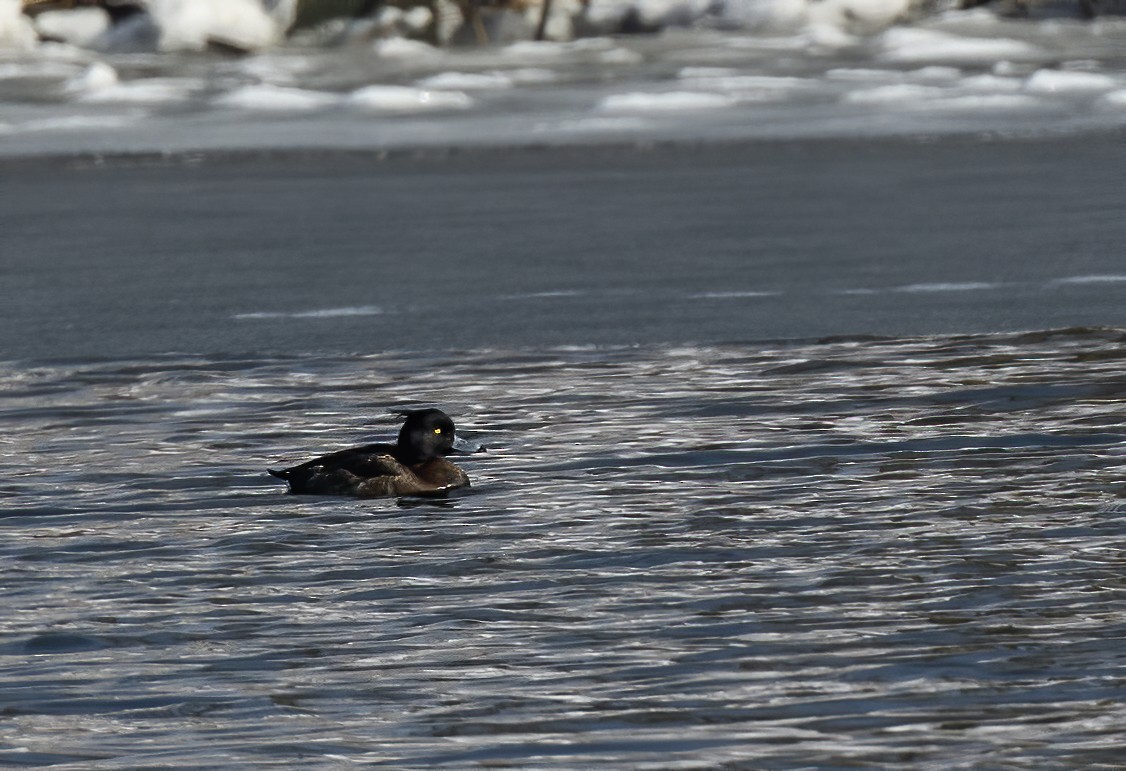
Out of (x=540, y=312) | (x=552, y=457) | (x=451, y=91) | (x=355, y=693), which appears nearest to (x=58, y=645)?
(x=355, y=693)

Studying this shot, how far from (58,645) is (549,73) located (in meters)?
14.2

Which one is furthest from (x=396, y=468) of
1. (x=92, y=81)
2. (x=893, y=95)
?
(x=92, y=81)

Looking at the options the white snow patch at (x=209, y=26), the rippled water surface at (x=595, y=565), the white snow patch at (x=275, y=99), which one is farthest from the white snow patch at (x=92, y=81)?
the rippled water surface at (x=595, y=565)

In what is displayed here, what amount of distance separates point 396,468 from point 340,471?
209 mm

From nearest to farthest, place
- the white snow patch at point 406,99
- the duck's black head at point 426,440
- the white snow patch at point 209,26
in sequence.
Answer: the duck's black head at point 426,440
the white snow patch at point 406,99
the white snow patch at point 209,26

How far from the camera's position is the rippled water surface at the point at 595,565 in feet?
15.5

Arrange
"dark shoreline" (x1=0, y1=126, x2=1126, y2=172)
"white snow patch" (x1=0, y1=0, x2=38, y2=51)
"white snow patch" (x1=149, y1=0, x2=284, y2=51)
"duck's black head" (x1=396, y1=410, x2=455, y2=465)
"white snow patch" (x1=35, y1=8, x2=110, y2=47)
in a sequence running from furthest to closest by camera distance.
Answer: "white snow patch" (x1=35, y1=8, x2=110, y2=47), "white snow patch" (x1=149, y1=0, x2=284, y2=51), "white snow patch" (x1=0, y1=0, x2=38, y2=51), "dark shoreline" (x1=0, y1=126, x2=1126, y2=172), "duck's black head" (x1=396, y1=410, x2=455, y2=465)

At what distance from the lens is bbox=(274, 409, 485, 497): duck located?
7062mm

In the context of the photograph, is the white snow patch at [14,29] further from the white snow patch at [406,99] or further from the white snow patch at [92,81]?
the white snow patch at [406,99]

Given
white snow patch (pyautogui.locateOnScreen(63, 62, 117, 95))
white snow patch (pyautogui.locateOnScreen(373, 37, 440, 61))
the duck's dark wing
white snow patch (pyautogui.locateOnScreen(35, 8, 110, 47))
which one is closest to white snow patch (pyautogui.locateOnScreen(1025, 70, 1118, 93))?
white snow patch (pyautogui.locateOnScreen(373, 37, 440, 61))

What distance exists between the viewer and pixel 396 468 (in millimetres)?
7211

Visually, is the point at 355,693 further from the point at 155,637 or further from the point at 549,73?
the point at 549,73

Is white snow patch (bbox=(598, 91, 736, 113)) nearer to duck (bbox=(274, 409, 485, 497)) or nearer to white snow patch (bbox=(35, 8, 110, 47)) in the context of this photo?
white snow patch (bbox=(35, 8, 110, 47))

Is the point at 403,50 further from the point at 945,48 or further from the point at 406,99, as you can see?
the point at 945,48
